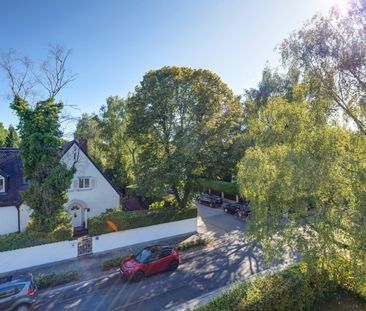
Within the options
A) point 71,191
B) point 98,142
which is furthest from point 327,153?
point 98,142

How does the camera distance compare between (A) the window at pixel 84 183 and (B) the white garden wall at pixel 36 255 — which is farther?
(A) the window at pixel 84 183

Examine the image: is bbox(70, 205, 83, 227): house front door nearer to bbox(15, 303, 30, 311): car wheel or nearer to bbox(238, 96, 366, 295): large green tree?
bbox(15, 303, 30, 311): car wheel

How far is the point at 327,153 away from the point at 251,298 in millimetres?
6093

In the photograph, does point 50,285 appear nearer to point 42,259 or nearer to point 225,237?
point 42,259

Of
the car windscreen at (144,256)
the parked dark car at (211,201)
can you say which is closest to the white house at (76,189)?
the car windscreen at (144,256)

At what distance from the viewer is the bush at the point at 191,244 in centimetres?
1944

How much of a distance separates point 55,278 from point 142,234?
7.25m

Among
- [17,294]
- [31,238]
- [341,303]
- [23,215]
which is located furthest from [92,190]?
[341,303]

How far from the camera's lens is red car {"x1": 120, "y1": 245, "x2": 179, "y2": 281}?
587 inches

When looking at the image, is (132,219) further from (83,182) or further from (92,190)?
(83,182)

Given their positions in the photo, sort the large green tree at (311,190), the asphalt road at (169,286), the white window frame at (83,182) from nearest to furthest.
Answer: the large green tree at (311,190)
the asphalt road at (169,286)
the white window frame at (83,182)

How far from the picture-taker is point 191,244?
65.5ft

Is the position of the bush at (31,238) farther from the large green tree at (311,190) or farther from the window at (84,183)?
the large green tree at (311,190)

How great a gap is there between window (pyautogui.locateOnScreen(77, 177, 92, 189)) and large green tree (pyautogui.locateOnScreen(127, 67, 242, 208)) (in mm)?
4947
